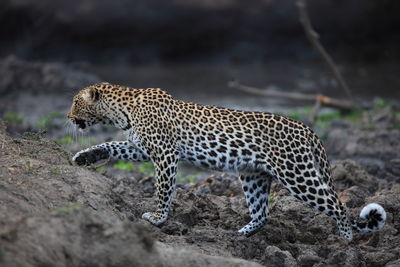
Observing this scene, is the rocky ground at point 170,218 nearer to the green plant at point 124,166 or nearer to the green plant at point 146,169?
the green plant at point 146,169

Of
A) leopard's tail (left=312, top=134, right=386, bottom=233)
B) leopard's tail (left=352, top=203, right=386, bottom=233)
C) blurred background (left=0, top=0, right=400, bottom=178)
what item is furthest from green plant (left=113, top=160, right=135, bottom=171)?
blurred background (left=0, top=0, right=400, bottom=178)

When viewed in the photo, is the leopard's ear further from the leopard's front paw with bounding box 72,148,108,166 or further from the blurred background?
the blurred background

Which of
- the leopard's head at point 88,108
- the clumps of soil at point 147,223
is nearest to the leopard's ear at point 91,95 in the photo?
the leopard's head at point 88,108

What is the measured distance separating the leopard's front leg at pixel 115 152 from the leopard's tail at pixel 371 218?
2.71 meters

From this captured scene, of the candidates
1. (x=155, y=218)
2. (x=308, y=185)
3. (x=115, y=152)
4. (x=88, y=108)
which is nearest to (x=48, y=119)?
(x=88, y=108)

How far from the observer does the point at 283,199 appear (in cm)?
1147

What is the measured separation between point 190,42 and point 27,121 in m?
10.8

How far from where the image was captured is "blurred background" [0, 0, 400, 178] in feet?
82.8

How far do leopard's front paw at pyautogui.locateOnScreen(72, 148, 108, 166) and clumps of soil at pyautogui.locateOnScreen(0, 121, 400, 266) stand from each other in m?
0.13

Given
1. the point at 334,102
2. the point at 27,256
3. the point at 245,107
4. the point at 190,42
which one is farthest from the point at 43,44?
the point at 27,256

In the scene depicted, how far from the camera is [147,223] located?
9883mm

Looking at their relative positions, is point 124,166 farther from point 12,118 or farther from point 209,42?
point 209,42

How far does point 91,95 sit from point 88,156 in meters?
0.80

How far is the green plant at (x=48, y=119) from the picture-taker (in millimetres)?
17812
